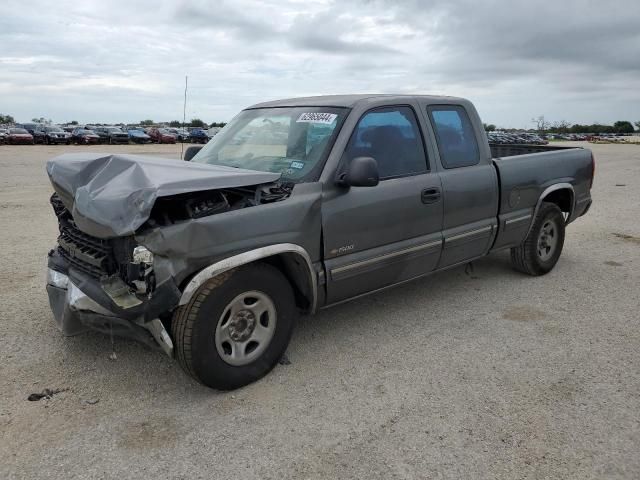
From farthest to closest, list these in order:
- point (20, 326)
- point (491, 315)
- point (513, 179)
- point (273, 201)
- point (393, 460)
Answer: point (513, 179) < point (491, 315) < point (20, 326) < point (273, 201) < point (393, 460)

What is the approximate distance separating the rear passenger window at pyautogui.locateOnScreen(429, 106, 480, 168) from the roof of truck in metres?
0.11

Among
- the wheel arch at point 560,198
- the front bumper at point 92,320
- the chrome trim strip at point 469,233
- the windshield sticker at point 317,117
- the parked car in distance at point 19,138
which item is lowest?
the front bumper at point 92,320

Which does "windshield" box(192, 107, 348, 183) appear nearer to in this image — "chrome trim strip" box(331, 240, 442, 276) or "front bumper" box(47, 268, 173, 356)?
"chrome trim strip" box(331, 240, 442, 276)

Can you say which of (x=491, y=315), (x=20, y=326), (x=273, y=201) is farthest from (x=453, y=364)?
(x=20, y=326)

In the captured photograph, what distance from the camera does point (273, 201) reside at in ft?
11.2

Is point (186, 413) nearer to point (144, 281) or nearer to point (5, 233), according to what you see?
point (144, 281)

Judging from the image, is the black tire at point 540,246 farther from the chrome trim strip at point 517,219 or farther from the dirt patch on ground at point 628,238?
the dirt patch on ground at point 628,238

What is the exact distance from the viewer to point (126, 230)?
2.84 meters

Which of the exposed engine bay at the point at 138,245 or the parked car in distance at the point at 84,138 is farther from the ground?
the parked car in distance at the point at 84,138

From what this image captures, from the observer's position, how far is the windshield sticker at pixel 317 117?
3912 mm

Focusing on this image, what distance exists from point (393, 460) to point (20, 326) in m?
3.12

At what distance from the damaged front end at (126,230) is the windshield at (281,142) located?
0.31 m

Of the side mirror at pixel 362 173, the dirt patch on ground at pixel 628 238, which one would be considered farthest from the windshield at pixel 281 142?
the dirt patch on ground at pixel 628 238

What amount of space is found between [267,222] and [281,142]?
1.04 m
